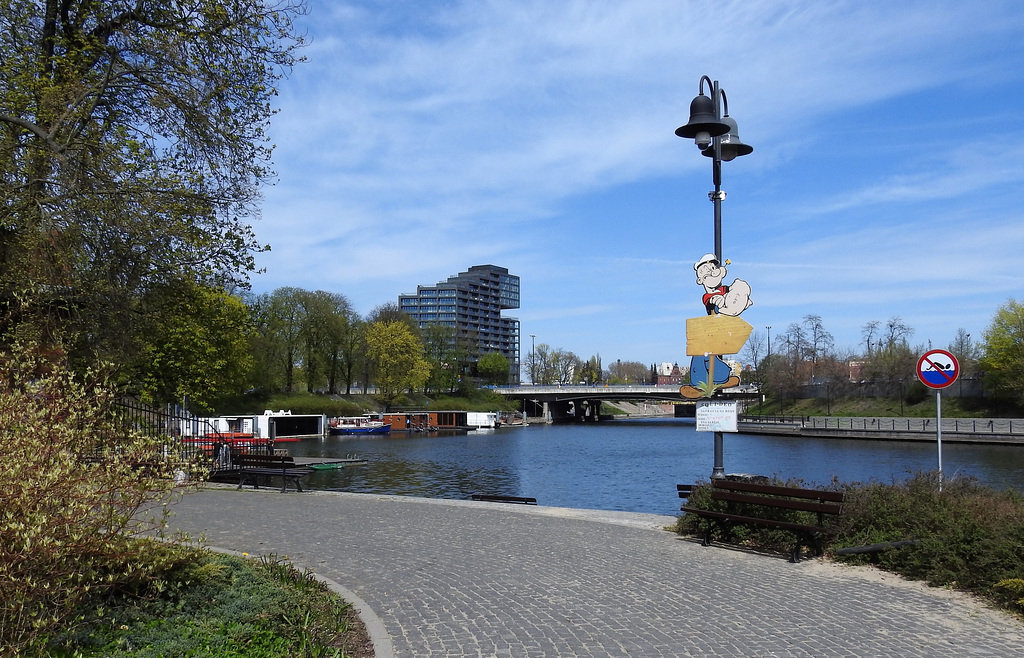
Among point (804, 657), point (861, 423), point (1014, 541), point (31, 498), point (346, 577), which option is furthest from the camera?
point (861, 423)

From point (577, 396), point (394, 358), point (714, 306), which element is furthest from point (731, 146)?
point (577, 396)

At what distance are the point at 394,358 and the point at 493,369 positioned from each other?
60.3 m

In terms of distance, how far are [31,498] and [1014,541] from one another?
8479mm

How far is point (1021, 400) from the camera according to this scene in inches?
2456

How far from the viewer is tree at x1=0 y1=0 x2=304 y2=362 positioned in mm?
10117

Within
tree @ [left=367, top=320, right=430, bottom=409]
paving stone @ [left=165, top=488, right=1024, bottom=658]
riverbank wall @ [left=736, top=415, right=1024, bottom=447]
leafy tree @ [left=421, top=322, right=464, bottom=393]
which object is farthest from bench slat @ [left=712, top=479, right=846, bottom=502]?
leafy tree @ [left=421, top=322, right=464, bottom=393]

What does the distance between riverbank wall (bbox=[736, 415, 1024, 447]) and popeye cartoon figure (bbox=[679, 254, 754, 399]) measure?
150 feet

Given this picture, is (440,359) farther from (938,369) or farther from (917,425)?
(938,369)

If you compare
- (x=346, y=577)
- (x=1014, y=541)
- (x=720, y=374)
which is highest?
(x=720, y=374)

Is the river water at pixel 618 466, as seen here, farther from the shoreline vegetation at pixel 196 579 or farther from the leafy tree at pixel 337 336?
the leafy tree at pixel 337 336

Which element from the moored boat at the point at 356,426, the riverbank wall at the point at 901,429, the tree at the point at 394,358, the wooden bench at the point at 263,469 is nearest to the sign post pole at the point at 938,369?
the wooden bench at the point at 263,469

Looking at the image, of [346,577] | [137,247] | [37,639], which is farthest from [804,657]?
[137,247]

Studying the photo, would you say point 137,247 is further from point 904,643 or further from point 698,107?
point 904,643

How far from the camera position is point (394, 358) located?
8638 centimetres
